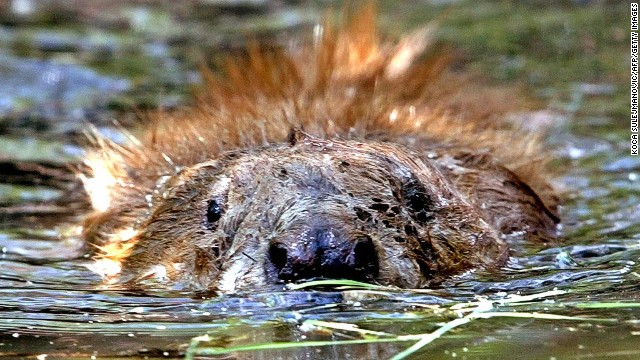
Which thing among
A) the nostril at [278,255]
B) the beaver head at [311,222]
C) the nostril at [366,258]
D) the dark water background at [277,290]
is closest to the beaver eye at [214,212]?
the beaver head at [311,222]

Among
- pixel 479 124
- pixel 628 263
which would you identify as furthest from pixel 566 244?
pixel 479 124

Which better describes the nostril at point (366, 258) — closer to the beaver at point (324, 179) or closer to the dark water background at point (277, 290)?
the beaver at point (324, 179)

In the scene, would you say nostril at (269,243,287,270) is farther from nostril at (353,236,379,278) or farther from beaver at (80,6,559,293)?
nostril at (353,236,379,278)

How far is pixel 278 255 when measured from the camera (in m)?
3.78

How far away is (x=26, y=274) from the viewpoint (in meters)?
5.02

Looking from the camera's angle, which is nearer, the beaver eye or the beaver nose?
the beaver nose

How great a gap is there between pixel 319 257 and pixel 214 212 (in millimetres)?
795

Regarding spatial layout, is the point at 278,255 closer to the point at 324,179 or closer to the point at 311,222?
the point at 311,222

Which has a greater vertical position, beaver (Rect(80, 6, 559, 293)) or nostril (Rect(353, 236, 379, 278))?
beaver (Rect(80, 6, 559, 293))

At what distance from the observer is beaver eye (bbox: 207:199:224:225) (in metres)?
4.37

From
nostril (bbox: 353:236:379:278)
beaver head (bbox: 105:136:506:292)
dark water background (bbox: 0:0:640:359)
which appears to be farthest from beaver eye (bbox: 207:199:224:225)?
nostril (bbox: 353:236:379:278)

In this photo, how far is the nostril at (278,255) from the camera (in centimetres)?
375

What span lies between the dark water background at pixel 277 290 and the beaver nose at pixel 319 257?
0.07m

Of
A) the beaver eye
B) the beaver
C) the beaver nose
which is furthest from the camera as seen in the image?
the beaver eye
